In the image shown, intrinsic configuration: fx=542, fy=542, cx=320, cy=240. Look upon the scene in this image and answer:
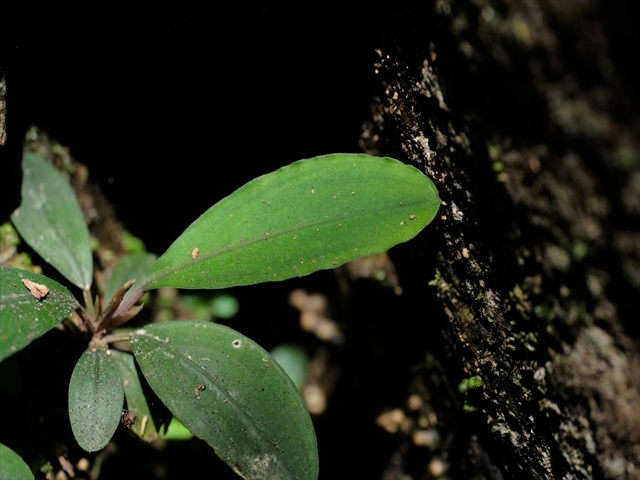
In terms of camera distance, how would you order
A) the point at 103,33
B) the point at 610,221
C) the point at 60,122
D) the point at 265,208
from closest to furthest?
the point at 610,221
the point at 265,208
the point at 103,33
the point at 60,122

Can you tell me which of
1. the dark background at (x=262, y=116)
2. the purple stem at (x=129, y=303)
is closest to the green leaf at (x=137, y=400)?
the purple stem at (x=129, y=303)

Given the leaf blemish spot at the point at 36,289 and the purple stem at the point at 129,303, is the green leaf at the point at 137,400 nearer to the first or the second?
the purple stem at the point at 129,303

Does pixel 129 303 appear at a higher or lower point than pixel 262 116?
lower

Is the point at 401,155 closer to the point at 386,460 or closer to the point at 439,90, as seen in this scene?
the point at 439,90

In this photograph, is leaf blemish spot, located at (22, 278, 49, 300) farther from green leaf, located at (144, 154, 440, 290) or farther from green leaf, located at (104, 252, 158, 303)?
green leaf, located at (104, 252, 158, 303)

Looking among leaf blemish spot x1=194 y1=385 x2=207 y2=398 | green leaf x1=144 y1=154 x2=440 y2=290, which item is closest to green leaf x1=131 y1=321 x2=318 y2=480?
leaf blemish spot x1=194 y1=385 x2=207 y2=398

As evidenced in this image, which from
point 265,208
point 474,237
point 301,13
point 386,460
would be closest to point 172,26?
point 301,13

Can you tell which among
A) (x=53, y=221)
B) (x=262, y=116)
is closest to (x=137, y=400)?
(x=53, y=221)

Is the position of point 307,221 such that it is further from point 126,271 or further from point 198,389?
point 126,271
